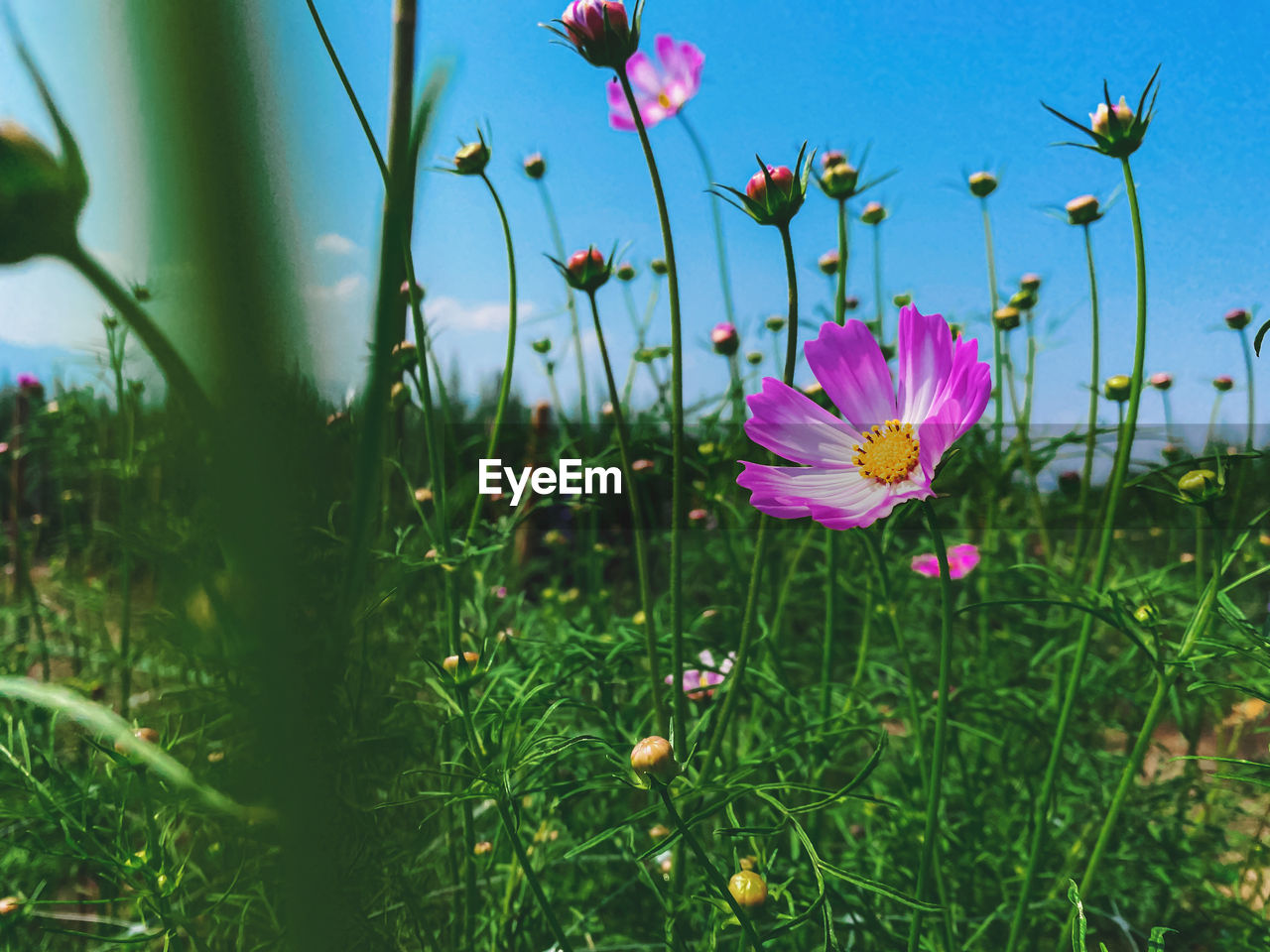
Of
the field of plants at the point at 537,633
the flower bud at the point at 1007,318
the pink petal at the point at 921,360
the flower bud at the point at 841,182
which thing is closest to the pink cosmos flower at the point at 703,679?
the field of plants at the point at 537,633

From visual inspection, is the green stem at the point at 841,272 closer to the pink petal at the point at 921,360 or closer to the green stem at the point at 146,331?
the pink petal at the point at 921,360

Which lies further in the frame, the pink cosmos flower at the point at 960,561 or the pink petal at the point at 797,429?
the pink cosmos flower at the point at 960,561

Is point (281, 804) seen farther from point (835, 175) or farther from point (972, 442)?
point (972, 442)

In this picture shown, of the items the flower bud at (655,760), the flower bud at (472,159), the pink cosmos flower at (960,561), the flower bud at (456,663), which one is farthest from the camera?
the pink cosmos flower at (960,561)

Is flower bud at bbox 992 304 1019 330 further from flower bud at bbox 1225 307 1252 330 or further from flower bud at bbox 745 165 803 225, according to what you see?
flower bud at bbox 745 165 803 225

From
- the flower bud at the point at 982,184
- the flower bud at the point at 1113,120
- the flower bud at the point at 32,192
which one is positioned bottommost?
the flower bud at the point at 32,192

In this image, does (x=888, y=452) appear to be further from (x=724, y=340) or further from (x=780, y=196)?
(x=724, y=340)
